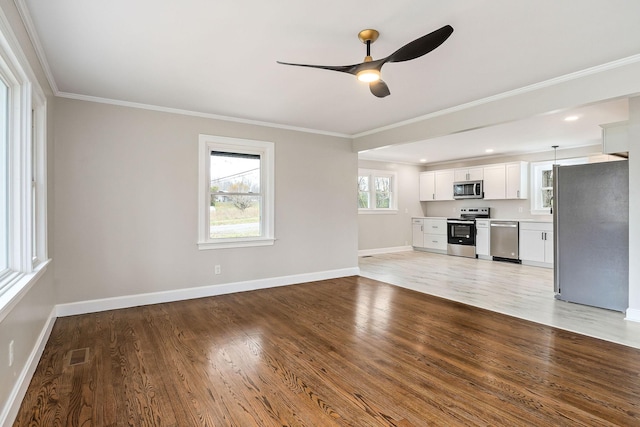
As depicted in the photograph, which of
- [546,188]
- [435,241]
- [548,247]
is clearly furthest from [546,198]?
[435,241]

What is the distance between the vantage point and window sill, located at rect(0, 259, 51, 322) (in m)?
1.70

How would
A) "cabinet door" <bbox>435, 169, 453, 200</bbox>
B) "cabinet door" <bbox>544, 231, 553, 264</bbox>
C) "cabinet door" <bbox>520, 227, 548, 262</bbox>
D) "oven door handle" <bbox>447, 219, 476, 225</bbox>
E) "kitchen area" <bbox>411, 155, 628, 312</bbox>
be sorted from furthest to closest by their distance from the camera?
"cabinet door" <bbox>435, 169, 453, 200</bbox> → "oven door handle" <bbox>447, 219, 476, 225</bbox> → "cabinet door" <bbox>520, 227, 548, 262</bbox> → "cabinet door" <bbox>544, 231, 553, 264</bbox> → "kitchen area" <bbox>411, 155, 628, 312</bbox>

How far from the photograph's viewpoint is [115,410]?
6.56 feet

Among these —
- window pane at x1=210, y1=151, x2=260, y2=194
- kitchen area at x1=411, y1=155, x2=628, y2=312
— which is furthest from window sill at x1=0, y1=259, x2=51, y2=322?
kitchen area at x1=411, y1=155, x2=628, y2=312

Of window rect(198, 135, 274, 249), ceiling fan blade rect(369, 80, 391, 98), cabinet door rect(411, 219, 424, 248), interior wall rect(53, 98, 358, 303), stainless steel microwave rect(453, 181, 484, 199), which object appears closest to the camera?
ceiling fan blade rect(369, 80, 391, 98)

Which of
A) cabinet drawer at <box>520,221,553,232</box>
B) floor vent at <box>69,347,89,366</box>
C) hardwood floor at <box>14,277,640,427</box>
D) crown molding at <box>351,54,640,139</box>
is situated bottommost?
hardwood floor at <box>14,277,640,427</box>

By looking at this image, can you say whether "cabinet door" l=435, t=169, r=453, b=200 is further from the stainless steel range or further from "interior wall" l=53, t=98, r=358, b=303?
"interior wall" l=53, t=98, r=358, b=303

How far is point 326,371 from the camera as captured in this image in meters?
2.47

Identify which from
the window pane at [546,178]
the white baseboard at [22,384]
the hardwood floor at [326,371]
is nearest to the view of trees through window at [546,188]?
the window pane at [546,178]

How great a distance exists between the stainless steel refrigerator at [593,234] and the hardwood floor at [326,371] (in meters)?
1.26

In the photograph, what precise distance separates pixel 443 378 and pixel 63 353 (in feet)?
9.96

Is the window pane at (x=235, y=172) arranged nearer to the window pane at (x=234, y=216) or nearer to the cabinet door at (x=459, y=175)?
the window pane at (x=234, y=216)

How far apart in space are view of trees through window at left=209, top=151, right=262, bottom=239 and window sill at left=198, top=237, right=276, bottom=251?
0.12 meters

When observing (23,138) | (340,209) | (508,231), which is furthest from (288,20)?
(508,231)
